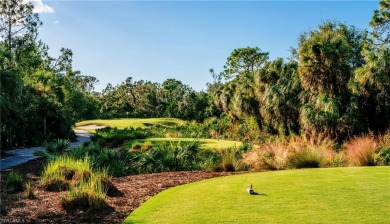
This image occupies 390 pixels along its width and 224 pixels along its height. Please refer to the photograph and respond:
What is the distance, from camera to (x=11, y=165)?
15.6m

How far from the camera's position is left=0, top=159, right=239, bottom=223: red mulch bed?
630 cm

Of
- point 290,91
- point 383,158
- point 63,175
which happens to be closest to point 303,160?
point 383,158

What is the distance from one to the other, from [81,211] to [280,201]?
11.2ft

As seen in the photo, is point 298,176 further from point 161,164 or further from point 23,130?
point 23,130

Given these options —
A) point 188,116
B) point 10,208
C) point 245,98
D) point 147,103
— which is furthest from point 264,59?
point 10,208

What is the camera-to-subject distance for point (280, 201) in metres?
6.74

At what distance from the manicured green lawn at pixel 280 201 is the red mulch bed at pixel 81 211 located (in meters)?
0.40

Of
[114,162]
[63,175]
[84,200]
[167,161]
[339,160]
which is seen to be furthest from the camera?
[167,161]

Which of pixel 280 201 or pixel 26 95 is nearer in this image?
pixel 280 201

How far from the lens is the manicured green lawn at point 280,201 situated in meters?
5.75

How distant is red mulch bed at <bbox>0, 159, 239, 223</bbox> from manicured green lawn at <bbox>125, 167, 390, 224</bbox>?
40cm

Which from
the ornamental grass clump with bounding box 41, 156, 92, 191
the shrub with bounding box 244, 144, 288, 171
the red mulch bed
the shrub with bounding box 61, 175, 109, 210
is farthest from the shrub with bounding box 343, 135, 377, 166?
the shrub with bounding box 61, 175, 109, 210

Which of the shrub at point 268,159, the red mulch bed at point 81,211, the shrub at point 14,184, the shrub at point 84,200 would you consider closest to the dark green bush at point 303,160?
the shrub at point 268,159

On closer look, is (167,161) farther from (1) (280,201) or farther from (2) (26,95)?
(2) (26,95)
